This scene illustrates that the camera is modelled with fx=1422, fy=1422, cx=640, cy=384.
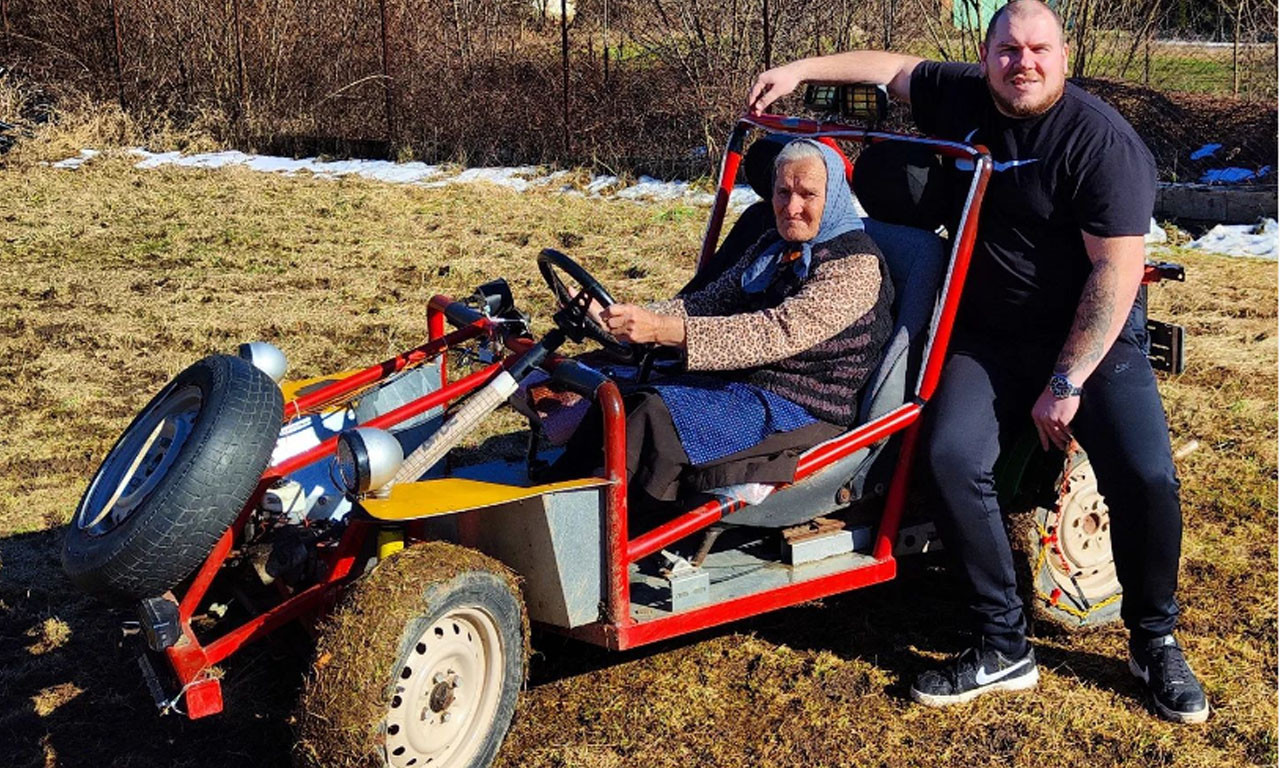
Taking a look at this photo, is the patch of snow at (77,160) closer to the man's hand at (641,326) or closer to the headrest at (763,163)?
the headrest at (763,163)

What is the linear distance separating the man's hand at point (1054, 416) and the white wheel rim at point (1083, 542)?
377 mm

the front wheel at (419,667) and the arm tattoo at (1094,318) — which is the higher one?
the arm tattoo at (1094,318)

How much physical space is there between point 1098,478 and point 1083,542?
52 centimetres

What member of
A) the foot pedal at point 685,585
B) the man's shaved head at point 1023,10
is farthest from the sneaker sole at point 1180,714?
the man's shaved head at point 1023,10

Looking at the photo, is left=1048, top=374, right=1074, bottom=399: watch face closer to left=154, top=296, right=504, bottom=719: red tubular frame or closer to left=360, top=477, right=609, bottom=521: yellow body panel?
left=360, top=477, right=609, bottom=521: yellow body panel

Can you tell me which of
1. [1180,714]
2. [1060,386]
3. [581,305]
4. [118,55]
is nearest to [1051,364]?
[1060,386]

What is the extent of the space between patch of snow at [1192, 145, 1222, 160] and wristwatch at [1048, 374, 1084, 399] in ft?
26.2

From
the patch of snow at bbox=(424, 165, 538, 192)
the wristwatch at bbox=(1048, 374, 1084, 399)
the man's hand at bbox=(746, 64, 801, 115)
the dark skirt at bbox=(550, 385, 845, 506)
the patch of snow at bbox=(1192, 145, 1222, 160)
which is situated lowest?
the patch of snow at bbox=(424, 165, 538, 192)

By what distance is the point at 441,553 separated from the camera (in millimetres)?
3482

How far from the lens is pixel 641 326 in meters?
3.73

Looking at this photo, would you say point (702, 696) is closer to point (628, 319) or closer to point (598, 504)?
point (598, 504)

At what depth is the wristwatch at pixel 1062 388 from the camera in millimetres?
3896

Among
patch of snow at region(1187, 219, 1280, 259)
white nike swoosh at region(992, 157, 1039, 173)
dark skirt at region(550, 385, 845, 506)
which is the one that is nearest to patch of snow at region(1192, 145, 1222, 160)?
patch of snow at region(1187, 219, 1280, 259)

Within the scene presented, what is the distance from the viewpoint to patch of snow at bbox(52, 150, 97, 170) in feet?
45.5
